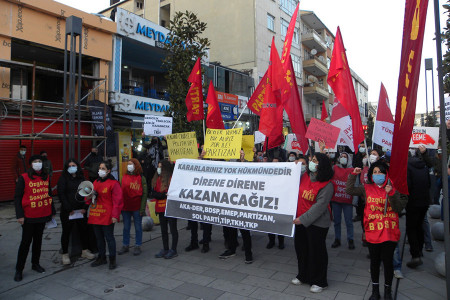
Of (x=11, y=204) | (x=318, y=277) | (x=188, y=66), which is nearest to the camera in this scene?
(x=318, y=277)

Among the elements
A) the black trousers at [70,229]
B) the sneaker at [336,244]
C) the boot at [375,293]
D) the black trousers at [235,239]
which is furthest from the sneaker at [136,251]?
the boot at [375,293]

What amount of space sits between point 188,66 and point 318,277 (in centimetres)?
670

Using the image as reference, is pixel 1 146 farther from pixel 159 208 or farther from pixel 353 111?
pixel 353 111

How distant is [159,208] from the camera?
6.20 metres

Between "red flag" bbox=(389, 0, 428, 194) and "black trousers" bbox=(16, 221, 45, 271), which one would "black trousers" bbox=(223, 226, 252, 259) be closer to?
"red flag" bbox=(389, 0, 428, 194)

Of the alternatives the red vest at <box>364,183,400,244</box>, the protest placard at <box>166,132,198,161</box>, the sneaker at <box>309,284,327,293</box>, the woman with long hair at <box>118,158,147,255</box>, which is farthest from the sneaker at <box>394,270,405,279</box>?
the woman with long hair at <box>118,158,147,255</box>

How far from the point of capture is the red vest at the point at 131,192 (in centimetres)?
618

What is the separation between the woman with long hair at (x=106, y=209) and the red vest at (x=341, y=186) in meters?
4.11

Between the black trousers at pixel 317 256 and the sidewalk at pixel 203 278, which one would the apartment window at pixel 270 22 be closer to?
the sidewalk at pixel 203 278

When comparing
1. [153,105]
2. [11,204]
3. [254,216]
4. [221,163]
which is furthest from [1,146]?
[254,216]

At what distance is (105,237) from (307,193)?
11.7 feet

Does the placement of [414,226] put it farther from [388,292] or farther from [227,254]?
[227,254]

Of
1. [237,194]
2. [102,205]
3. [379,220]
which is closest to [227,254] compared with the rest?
[237,194]

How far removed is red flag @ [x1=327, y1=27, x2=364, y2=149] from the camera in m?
5.24
